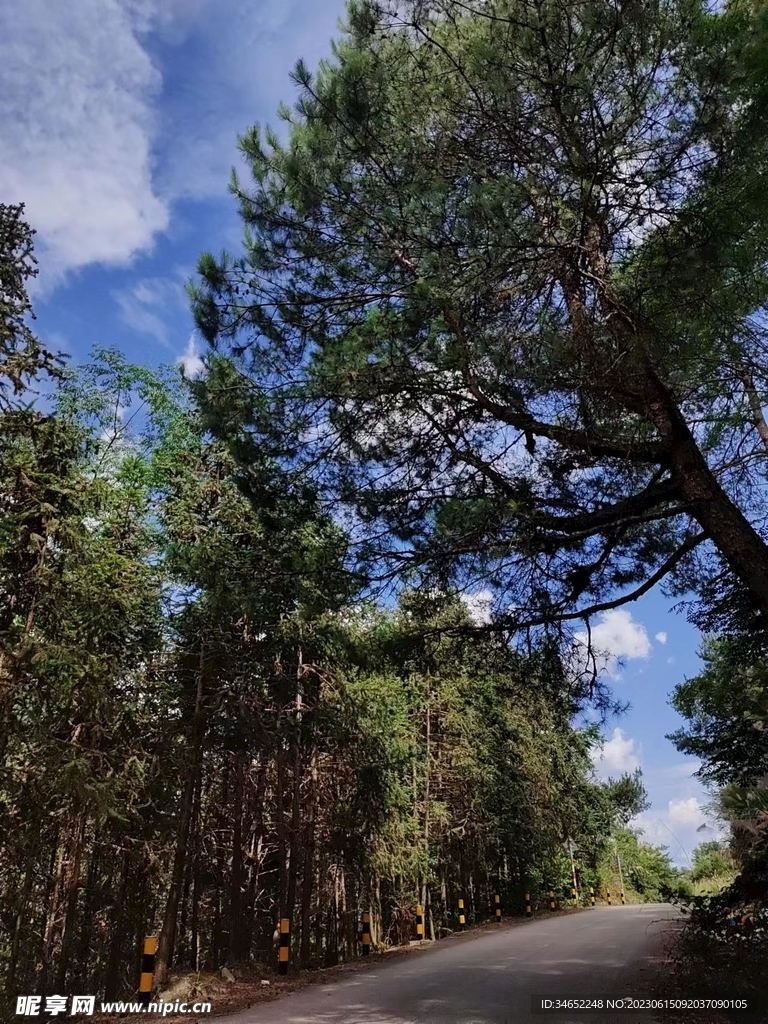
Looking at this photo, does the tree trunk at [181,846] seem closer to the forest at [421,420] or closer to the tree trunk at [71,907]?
the forest at [421,420]

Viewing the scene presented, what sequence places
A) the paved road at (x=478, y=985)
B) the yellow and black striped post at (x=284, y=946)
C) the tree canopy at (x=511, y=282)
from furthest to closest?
1. the yellow and black striped post at (x=284, y=946)
2. the paved road at (x=478, y=985)
3. the tree canopy at (x=511, y=282)

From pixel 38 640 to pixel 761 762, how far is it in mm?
8738

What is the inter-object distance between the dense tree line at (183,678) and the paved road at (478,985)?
1.94m

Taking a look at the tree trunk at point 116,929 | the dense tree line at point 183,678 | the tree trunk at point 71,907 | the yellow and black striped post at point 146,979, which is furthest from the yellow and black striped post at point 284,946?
the tree trunk at point 71,907

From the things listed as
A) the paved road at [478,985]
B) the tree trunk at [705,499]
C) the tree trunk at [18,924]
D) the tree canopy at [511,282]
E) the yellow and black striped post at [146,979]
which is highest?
the tree canopy at [511,282]

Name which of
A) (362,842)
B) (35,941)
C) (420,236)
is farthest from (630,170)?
(35,941)

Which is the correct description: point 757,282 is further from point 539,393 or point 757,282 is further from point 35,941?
point 35,941

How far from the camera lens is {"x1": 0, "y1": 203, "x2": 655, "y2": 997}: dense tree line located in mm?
6672

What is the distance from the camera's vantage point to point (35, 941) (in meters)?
13.9

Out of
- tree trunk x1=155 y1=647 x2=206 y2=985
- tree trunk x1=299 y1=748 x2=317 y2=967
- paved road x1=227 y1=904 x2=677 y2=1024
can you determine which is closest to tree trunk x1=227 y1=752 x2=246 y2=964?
tree trunk x1=299 y1=748 x2=317 y2=967

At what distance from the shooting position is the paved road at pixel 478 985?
243 inches

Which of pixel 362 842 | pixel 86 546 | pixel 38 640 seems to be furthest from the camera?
pixel 362 842

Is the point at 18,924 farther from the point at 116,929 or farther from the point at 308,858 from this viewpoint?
the point at 308,858

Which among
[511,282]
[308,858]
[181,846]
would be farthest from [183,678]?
[511,282]
